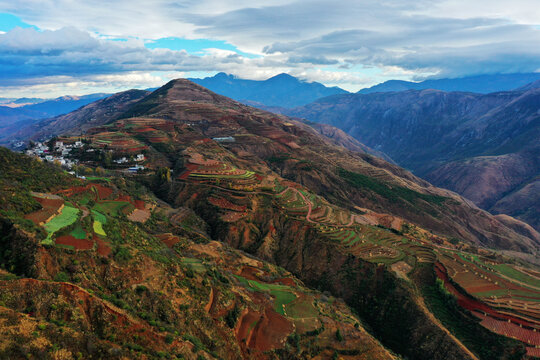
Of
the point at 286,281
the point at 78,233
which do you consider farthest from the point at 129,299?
the point at 286,281

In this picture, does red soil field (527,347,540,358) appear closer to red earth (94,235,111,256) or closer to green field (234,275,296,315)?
green field (234,275,296,315)

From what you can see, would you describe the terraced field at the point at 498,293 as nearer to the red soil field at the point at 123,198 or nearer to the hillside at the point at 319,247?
the hillside at the point at 319,247

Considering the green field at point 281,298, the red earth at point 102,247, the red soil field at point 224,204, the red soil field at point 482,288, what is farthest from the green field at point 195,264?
the red soil field at point 482,288

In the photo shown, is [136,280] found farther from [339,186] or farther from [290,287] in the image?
[339,186]

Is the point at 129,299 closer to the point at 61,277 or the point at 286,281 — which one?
the point at 61,277

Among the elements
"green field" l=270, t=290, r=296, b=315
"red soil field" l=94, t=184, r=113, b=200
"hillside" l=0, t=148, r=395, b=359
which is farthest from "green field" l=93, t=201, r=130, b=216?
"green field" l=270, t=290, r=296, b=315

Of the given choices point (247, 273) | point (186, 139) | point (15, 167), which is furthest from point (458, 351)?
point (186, 139)
